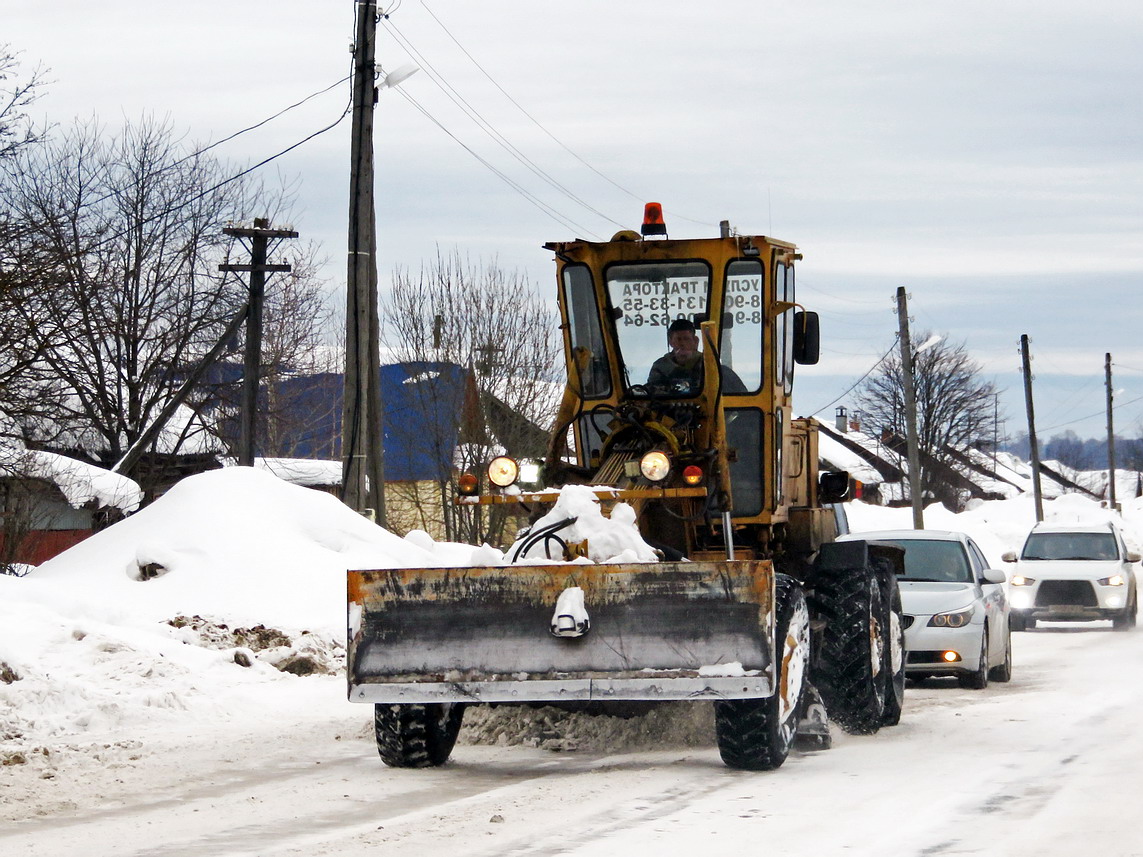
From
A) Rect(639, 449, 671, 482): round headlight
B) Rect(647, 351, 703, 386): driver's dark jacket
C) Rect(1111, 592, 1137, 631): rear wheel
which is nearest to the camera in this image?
Rect(639, 449, 671, 482): round headlight

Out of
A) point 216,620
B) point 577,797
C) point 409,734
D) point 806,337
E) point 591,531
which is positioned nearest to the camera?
point 577,797

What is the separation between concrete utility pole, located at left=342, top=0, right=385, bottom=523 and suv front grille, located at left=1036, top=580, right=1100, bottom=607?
9691 millimetres

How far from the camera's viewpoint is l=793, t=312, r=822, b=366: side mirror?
33.2ft

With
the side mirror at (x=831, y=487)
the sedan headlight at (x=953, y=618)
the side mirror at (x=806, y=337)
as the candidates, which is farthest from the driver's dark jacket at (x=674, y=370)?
the sedan headlight at (x=953, y=618)

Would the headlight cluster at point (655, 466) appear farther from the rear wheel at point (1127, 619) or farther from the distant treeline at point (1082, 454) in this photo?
the distant treeline at point (1082, 454)

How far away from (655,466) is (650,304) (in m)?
1.75

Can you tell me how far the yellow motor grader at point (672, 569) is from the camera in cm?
790

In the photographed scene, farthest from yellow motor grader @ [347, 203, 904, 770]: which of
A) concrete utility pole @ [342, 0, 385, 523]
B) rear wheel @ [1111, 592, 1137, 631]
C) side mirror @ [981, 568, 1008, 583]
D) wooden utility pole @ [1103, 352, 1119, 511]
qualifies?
wooden utility pole @ [1103, 352, 1119, 511]

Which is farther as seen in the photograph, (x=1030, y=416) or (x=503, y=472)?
(x=1030, y=416)

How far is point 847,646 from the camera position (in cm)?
1016

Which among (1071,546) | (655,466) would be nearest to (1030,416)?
(1071,546)

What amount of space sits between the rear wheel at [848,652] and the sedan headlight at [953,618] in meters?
3.54

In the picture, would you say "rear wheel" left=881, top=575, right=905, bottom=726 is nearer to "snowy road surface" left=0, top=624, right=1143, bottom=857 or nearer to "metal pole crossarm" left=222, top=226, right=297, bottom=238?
"snowy road surface" left=0, top=624, right=1143, bottom=857

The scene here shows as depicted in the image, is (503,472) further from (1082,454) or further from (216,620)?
(1082,454)
